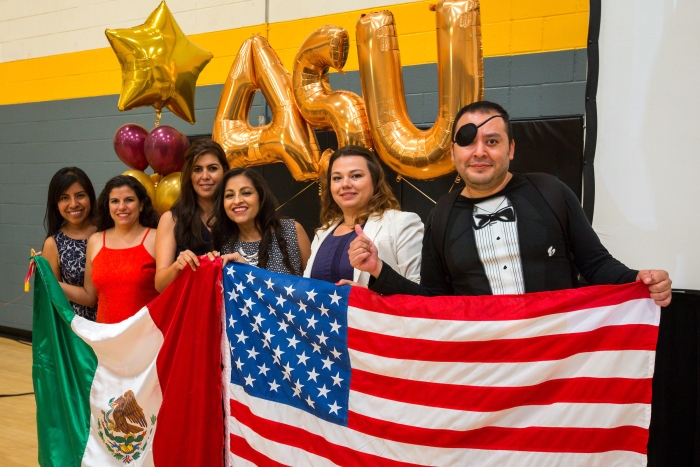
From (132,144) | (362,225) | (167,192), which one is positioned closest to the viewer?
(362,225)

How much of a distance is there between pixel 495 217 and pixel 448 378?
0.55 meters

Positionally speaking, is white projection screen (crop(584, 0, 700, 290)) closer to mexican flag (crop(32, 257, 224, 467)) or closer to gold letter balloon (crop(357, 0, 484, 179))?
gold letter balloon (crop(357, 0, 484, 179))

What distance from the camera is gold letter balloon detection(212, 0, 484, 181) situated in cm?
300

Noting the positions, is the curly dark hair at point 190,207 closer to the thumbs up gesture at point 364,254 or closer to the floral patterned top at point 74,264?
the floral patterned top at point 74,264

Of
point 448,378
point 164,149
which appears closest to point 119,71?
point 164,149

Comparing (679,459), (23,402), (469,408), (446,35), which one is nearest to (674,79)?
(446,35)

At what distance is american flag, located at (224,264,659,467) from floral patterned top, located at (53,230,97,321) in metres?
1.33

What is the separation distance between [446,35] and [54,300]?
2.34 meters

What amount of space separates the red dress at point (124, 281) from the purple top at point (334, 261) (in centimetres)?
97

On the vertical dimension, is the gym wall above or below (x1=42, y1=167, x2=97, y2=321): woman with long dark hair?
above

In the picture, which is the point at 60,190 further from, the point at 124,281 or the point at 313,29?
the point at 313,29

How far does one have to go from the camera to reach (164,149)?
3.90 m

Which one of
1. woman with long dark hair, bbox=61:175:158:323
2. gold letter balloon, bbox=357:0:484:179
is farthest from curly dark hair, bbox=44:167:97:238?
gold letter balloon, bbox=357:0:484:179

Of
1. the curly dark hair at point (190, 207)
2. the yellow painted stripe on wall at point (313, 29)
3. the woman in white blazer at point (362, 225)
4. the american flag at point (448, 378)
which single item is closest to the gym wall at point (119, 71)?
the yellow painted stripe on wall at point (313, 29)
